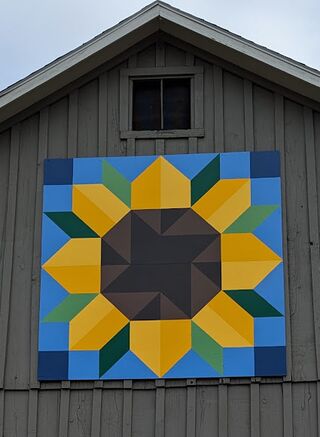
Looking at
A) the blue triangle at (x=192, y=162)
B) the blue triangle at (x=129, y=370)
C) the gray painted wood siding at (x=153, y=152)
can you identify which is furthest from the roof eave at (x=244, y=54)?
the blue triangle at (x=129, y=370)

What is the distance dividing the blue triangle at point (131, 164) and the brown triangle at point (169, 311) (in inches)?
59.5

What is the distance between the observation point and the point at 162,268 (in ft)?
A: 44.3

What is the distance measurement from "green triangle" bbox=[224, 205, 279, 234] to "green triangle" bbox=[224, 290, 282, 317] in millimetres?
735

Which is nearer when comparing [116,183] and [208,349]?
[208,349]

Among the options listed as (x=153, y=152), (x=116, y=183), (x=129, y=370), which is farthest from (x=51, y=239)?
(x=129, y=370)

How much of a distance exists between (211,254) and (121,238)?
1037mm

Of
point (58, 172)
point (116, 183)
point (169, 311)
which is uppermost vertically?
point (58, 172)

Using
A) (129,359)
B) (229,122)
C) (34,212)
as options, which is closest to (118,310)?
(129,359)

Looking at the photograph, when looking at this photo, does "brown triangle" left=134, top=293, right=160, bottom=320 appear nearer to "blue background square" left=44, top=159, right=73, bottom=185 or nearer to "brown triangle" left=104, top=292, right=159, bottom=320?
"brown triangle" left=104, top=292, right=159, bottom=320

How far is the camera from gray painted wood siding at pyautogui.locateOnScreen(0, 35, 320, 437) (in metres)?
13.0

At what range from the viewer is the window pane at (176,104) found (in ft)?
46.8

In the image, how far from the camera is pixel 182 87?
47.4 feet

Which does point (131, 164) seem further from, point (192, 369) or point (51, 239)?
point (192, 369)

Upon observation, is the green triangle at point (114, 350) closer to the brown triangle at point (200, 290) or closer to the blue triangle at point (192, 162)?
the brown triangle at point (200, 290)
